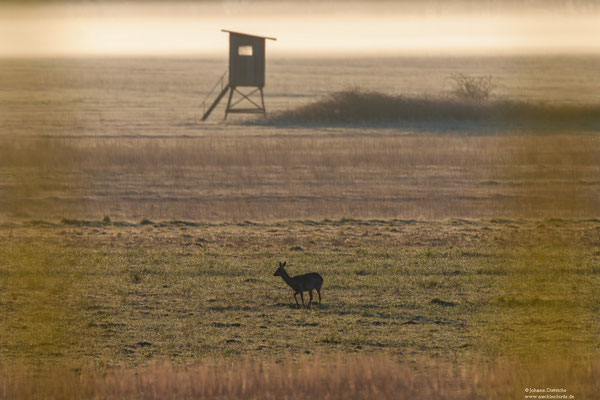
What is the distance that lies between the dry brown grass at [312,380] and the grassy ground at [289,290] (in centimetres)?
50

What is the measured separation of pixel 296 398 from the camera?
30.6 ft

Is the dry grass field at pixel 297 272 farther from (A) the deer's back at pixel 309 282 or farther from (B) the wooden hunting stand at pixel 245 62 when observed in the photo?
(B) the wooden hunting stand at pixel 245 62

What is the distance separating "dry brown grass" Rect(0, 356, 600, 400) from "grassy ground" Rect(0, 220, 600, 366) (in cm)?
50

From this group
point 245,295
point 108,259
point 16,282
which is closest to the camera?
point 245,295

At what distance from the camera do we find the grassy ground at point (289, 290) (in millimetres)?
11453

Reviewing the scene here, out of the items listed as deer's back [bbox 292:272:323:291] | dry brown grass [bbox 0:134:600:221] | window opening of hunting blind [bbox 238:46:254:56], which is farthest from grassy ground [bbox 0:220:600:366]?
window opening of hunting blind [bbox 238:46:254:56]

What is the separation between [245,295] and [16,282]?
390cm

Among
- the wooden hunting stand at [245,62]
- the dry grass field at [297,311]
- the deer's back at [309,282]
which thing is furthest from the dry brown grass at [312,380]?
the wooden hunting stand at [245,62]

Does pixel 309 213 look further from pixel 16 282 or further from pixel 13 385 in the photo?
pixel 13 385

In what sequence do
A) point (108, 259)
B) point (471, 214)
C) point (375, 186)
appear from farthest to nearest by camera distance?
point (375, 186) < point (471, 214) < point (108, 259)

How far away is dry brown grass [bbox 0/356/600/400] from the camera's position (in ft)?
30.8

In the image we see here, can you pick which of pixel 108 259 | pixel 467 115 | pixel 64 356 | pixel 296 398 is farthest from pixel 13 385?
pixel 467 115

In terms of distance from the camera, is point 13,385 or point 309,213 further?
point 309,213

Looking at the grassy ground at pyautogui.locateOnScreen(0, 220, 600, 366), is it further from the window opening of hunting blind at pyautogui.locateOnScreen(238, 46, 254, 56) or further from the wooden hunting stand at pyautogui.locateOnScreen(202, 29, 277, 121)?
the window opening of hunting blind at pyautogui.locateOnScreen(238, 46, 254, 56)
